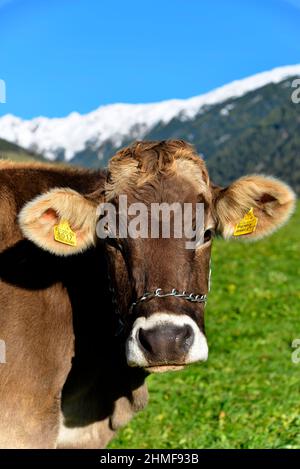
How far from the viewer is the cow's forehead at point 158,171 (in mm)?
5531

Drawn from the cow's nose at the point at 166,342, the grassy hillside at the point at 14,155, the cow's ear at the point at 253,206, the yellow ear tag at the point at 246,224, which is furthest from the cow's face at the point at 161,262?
the grassy hillside at the point at 14,155

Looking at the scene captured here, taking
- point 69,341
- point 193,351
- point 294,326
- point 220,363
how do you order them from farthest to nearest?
point 294,326
point 220,363
point 69,341
point 193,351

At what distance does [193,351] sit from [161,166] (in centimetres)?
166

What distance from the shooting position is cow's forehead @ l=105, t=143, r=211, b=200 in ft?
18.1

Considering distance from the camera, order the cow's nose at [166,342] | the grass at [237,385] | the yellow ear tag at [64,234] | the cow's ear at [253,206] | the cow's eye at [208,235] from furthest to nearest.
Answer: the grass at [237,385] → the cow's ear at [253,206] → the yellow ear tag at [64,234] → the cow's eye at [208,235] → the cow's nose at [166,342]

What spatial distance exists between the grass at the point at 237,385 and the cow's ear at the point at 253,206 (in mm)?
2981

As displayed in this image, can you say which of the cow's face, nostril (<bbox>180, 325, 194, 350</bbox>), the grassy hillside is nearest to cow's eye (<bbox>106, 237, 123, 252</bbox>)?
the cow's face

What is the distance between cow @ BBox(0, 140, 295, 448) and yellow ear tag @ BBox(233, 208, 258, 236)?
2 centimetres

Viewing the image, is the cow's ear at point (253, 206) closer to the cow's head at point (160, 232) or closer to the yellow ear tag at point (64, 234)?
the cow's head at point (160, 232)

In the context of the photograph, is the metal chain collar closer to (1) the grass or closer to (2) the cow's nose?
(2) the cow's nose

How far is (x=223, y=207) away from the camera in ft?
19.6

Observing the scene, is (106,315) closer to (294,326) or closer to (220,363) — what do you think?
(220,363)
